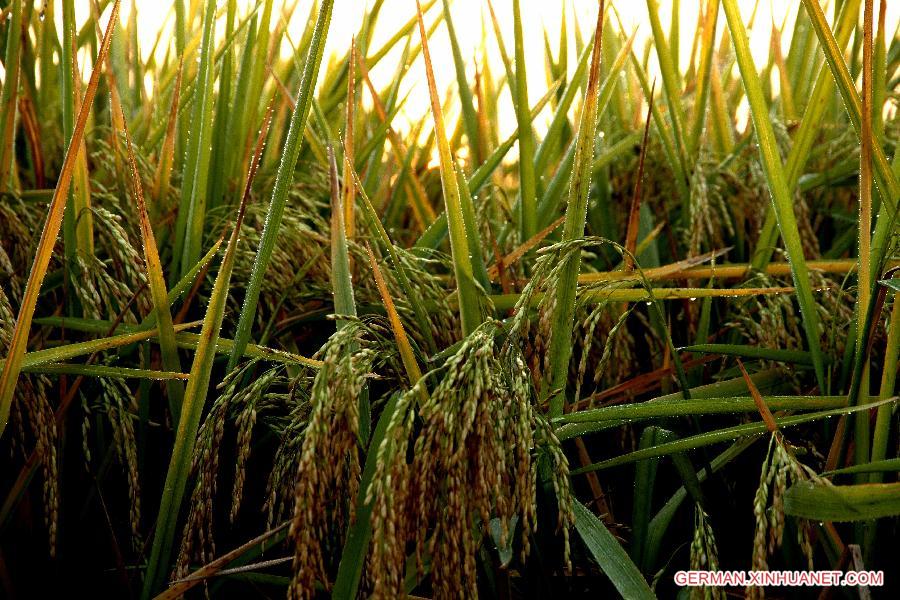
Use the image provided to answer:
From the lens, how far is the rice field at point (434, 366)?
2.44 feet

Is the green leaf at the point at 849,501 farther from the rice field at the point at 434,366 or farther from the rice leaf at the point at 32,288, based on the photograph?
the rice leaf at the point at 32,288

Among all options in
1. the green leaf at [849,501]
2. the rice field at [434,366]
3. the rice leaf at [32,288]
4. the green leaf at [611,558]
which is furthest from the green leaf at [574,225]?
the rice leaf at [32,288]

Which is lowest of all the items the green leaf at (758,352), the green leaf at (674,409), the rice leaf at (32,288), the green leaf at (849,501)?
the green leaf at (849,501)

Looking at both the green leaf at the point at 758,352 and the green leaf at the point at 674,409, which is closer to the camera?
the green leaf at the point at 674,409

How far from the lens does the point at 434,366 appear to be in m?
0.94

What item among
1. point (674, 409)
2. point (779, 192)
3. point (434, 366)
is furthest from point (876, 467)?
point (434, 366)

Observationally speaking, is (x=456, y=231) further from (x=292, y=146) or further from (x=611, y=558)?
(x=611, y=558)

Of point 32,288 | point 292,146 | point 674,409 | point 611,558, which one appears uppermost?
point 292,146

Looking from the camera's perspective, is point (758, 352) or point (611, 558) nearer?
point (611, 558)

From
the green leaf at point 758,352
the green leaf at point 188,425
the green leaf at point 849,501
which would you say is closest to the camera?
the green leaf at point 849,501

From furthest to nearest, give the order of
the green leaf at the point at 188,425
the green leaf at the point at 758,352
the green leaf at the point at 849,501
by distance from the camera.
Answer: the green leaf at the point at 758,352, the green leaf at the point at 188,425, the green leaf at the point at 849,501

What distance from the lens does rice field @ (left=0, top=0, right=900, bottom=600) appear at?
0.74m

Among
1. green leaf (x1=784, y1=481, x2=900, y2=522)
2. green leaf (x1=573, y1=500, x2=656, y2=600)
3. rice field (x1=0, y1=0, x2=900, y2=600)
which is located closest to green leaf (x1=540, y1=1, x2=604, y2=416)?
rice field (x1=0, y1=0, x2=900, y2=600)

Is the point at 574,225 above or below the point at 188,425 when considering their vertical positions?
above
